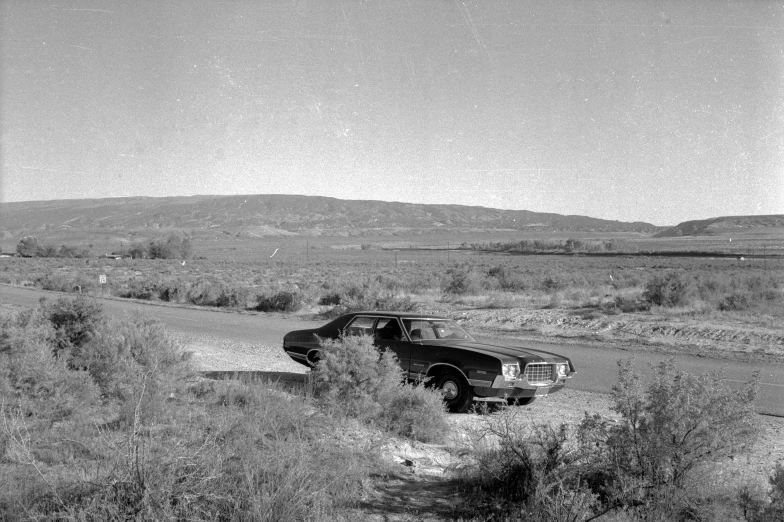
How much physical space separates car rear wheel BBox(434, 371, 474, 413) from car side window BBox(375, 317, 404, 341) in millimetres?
1063

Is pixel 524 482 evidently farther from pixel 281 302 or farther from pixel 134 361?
pixel 281 302

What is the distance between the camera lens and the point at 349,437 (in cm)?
709

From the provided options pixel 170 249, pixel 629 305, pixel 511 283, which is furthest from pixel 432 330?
pixel 170 249

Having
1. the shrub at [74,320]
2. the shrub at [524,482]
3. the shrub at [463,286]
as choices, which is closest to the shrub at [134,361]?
the shrub at [74,320]

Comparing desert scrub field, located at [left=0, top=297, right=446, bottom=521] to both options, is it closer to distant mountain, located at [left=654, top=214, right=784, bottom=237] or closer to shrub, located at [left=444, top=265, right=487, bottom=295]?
shrub, located at [left=444, top=265, right=487, bottom=295]

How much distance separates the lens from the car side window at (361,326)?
10.8 metres

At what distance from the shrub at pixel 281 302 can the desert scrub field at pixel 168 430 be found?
16.3 m

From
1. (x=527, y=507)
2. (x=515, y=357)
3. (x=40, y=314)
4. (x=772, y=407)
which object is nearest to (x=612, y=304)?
(x=772, y=407)

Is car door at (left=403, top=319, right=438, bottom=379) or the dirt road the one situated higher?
car door at (left=403, top=319, right=438, bottom=379)

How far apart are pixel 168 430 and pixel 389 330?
4.86m

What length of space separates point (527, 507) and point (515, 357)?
466 centimetres

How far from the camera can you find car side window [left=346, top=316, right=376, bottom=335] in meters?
10.8

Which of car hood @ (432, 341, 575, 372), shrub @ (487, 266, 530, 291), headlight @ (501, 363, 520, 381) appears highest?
car hood @ (432, 341, 575, 372)

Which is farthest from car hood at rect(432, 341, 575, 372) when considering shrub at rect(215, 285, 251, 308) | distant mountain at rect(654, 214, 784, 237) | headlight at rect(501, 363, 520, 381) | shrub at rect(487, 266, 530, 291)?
distant mountain at rect(654, 214, 784, 237)
